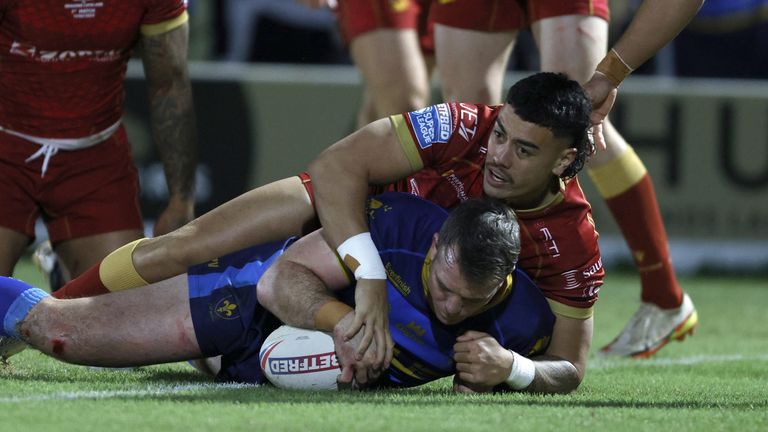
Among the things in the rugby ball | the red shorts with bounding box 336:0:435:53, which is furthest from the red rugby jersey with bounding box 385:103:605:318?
the red shorts with bounding box 336:0:435:53

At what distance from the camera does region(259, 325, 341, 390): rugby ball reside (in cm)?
437

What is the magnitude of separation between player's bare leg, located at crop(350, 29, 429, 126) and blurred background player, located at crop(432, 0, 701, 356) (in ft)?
1.78

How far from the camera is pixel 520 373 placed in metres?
4.39

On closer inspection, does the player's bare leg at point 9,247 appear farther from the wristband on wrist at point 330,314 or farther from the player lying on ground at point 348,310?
the wristband on wrist at point 330,314

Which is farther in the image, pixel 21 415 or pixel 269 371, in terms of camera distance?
pixel 269 371

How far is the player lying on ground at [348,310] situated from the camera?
14.0 feet

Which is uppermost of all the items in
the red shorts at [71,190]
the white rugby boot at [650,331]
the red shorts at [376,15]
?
the red shorts at [376,15]

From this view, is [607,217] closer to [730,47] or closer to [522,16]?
[730,47]

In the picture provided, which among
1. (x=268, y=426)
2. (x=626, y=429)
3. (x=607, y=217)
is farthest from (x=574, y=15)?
(x=607, y=217)

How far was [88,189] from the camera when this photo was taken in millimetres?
5828

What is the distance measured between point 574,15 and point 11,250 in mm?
2543

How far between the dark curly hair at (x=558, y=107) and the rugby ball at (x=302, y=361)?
996 mm

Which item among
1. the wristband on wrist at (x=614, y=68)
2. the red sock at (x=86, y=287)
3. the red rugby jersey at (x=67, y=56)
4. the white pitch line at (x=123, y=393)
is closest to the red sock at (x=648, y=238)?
the wristband on wrist at (x=614, y=68)

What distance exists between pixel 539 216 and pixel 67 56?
2154mm
